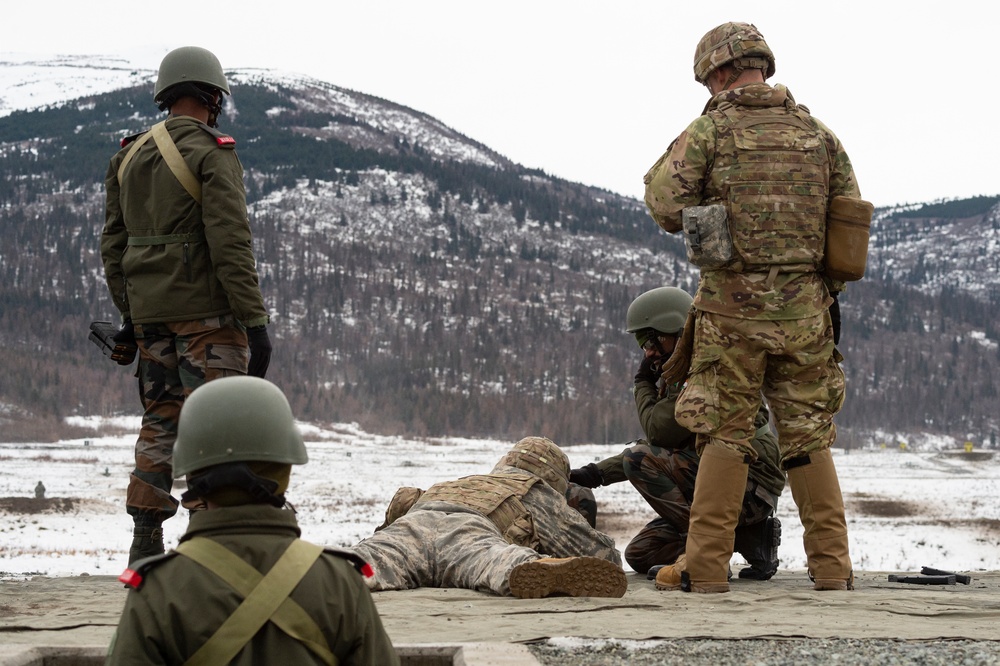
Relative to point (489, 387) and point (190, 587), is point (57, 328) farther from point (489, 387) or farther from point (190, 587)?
point (190, 587)

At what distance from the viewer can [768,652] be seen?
371 cm

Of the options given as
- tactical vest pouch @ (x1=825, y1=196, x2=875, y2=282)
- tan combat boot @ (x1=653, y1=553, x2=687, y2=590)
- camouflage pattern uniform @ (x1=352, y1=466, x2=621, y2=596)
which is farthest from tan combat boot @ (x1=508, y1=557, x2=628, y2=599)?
tactical vest pouch @ (x1=825, y1=196, x2=875, y2=282)

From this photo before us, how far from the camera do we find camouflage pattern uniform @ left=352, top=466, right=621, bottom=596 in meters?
5.29

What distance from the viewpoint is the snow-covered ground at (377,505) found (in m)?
11.7

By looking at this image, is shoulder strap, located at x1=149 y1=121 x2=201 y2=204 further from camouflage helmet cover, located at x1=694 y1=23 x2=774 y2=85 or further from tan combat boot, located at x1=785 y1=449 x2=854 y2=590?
tan combat boot, located at x1=785 y1=449 x2=854 y2=590

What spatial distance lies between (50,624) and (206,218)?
181 centimetres

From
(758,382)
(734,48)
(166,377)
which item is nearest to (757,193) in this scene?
(734,48)

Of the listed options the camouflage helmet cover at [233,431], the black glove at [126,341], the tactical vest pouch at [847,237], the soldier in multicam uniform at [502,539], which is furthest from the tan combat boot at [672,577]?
the camouflage helmet cover at [233,431]

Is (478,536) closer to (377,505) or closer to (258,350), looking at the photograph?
(258,350)

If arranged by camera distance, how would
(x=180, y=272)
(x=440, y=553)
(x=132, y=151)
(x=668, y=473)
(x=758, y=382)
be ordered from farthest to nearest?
(x=668, y=473), (x=440, y=553), (x=132, y=151), (x=758, y=382), (x=180, y=272)

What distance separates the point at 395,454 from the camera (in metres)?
36.1

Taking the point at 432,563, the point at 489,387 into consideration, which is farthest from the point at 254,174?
the point at 432,563

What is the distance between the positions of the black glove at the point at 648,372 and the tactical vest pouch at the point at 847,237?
126 centimetres

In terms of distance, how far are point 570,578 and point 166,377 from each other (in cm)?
197
